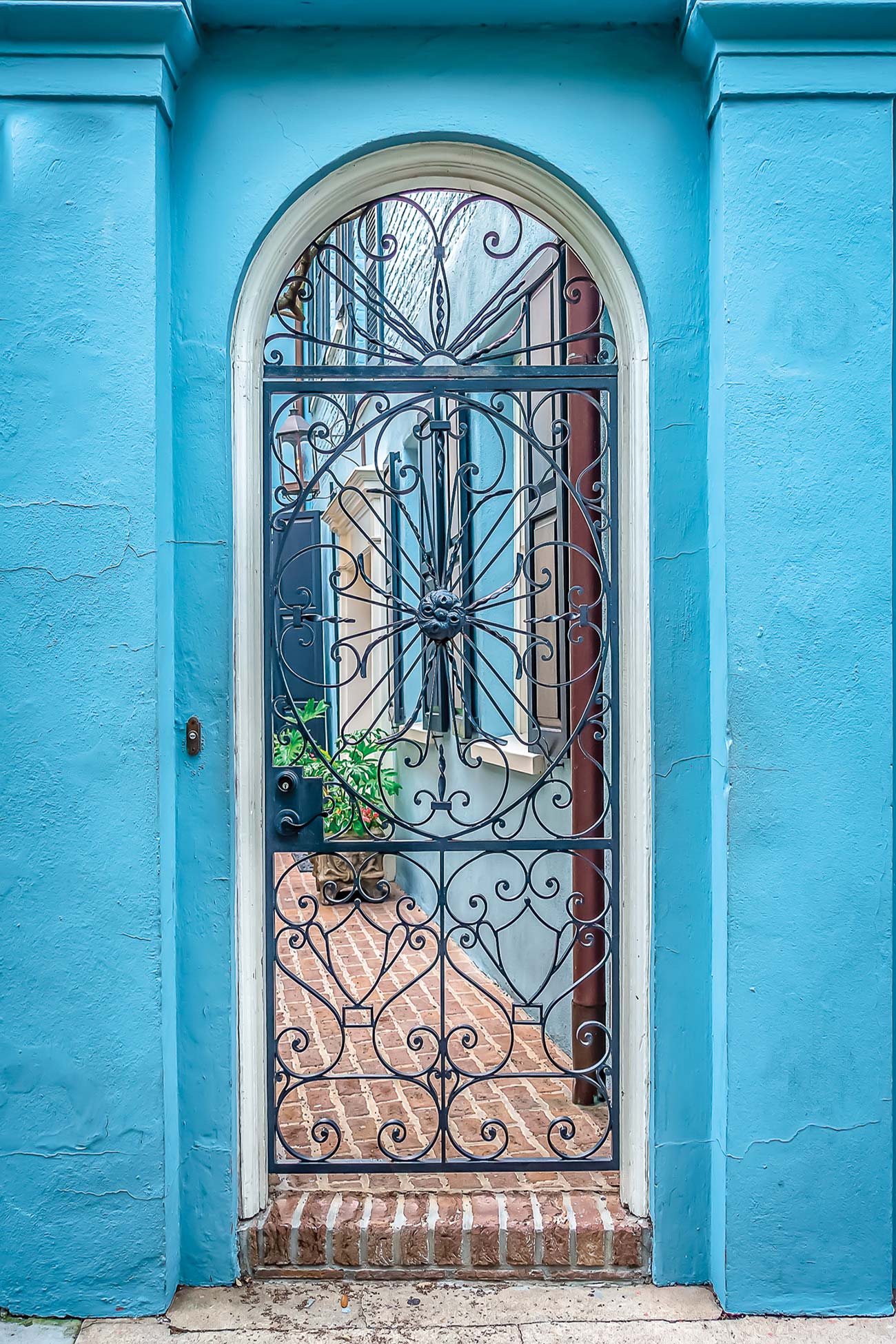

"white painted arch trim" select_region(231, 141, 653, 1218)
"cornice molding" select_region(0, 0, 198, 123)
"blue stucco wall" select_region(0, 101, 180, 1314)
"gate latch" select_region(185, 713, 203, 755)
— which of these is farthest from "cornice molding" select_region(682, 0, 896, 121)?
"gate latch" select_region(185, 713, 203, 755)

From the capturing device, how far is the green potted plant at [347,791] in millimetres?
2904

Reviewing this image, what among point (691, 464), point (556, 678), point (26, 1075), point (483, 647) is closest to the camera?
point (26, 1075)

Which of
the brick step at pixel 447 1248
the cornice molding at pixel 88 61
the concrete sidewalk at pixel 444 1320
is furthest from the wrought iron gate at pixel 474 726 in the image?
the cornice molding at pixel 88 61

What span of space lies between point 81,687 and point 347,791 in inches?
32.5

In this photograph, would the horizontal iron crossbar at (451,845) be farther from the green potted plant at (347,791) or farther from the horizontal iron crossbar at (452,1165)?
Answer: the horizontal iron crossbar at (452,1165)

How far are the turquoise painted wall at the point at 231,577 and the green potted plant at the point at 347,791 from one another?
37 cm

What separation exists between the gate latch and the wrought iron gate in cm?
24

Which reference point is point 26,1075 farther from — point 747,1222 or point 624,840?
point 747,1222

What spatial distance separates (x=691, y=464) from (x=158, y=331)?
1.59 m

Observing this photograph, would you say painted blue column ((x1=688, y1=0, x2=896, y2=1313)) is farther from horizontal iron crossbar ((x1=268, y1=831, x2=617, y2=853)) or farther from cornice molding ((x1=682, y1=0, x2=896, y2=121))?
horizontal iron crossbar ((x1=268, y1=831, x2=617, y2=853))

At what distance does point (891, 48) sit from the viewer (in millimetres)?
2645

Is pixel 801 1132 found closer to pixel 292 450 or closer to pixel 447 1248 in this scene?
pixel 447 1248

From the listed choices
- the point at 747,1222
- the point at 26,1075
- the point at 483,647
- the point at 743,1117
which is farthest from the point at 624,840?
the point at 483,647

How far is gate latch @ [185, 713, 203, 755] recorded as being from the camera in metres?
2.73
